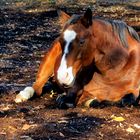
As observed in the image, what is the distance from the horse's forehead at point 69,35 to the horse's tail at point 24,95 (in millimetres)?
1273

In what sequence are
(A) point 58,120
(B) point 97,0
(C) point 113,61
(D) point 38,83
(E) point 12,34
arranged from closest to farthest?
(A) point 58,120, (C) point 113,61, (D) point 38,83, (E) point 12,34, (B) point 97,0

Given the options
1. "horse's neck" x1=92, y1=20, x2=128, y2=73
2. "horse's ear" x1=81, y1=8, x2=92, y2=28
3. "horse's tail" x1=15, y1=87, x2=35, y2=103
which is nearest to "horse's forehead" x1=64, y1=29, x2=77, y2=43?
"horse's ear" x1=81, y1=8, x2=92, y2=28

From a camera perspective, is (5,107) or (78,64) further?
(5,107)

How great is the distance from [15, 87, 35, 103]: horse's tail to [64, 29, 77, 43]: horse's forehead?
4.18ft

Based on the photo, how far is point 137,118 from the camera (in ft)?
19.7

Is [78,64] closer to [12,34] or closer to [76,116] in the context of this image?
[76,116]

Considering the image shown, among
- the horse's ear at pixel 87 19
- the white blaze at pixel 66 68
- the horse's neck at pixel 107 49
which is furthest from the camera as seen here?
the horse's neck at pixel 107 49

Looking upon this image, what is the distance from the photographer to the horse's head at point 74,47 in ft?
19.2

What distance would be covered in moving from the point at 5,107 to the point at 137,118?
5.29 feet

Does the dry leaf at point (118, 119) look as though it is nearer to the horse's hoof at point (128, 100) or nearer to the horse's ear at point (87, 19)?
the horse's hoof at point (128, 100)

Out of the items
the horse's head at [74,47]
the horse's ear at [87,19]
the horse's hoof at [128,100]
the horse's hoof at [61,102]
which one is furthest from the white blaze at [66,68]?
the horse's hoof at [128,100]

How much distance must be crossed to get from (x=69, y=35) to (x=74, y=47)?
6.0 inches

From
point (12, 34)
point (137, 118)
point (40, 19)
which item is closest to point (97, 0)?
point (40, 19)

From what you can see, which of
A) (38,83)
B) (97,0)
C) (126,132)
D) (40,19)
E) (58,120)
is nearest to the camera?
(126,132)
